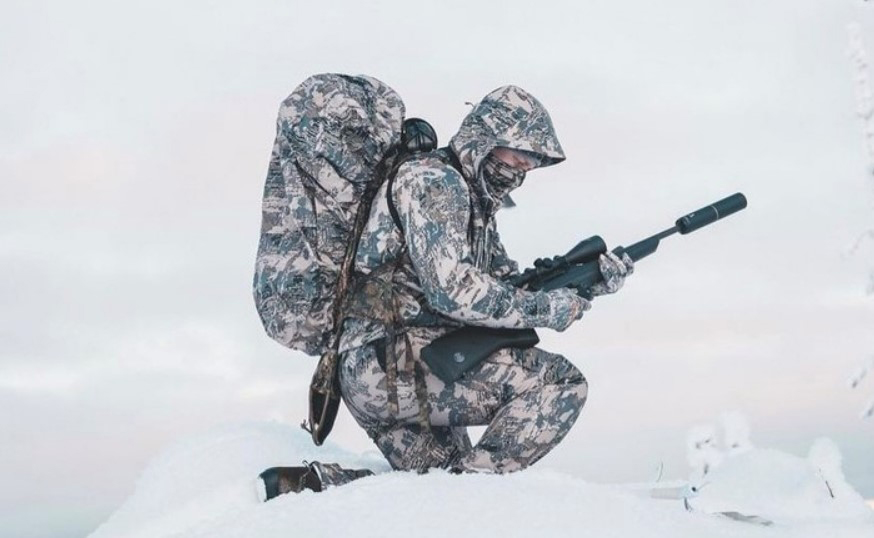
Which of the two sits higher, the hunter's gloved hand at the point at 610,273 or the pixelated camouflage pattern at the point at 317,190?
the pixelated camouflage pattern at the point at 317,190

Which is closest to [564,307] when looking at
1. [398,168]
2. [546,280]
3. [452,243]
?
[546,280]

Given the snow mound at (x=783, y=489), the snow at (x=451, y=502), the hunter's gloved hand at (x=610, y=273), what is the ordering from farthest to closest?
1. the snow mound at (x=783, y=489)
2. the hunter's gloved hand at (x=610, y=273)
3. the snow at (x=451, y=502)

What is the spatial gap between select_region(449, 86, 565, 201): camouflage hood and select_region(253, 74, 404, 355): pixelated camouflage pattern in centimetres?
47

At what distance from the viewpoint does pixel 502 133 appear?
747 centimetres

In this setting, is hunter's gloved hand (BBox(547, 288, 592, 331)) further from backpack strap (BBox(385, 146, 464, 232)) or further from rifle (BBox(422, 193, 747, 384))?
backpack strap (BBox(385, 146, 464, 232))

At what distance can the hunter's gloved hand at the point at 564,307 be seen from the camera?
7.49 metres

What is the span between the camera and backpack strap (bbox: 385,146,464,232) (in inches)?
288

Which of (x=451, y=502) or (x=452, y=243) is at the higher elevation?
(x=452, y=243)

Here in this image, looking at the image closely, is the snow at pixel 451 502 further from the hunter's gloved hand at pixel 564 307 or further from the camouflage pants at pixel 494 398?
the hunter's gloved hand at pixel 564 307

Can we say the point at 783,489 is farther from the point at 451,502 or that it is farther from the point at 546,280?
the point at 451,502

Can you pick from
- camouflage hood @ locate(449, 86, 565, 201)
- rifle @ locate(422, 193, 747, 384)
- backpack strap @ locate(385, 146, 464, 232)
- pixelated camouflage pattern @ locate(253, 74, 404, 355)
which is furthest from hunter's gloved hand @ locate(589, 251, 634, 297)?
pixelated camouflage pattern @ locate(253, 74, 404, 355)

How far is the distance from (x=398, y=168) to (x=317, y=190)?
600mm

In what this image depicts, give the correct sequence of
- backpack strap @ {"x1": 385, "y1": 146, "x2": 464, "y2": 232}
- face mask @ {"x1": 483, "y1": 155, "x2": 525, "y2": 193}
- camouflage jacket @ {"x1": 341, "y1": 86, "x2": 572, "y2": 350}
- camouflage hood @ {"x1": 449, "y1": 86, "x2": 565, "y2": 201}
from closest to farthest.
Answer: camouflage jacket @ {"x1": 341, "y1": 86, "x2": 572, "y2": 350}, backpack strap @ {"x1": 385, "y1": 146, "x2": 464, "y2": 232}, camouflage hood @ {"x1": 449, "y1": 86, "x2": 565, "y2": 201}, face mask @ {"x1": 483, "y1": 155, "x2": 525, "y2": 193}

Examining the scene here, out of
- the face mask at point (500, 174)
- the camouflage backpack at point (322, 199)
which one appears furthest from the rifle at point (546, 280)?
the camouflage backpack at point (322, 199)
